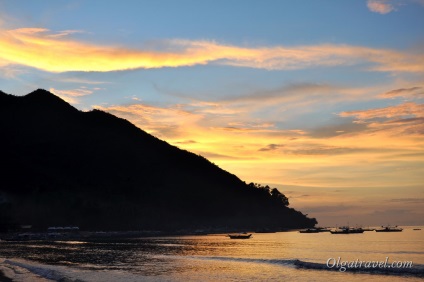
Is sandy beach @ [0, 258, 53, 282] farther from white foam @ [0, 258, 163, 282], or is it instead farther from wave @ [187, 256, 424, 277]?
wave @ [187, 256, 424, 277]

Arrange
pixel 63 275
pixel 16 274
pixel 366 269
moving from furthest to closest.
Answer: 1. pixel 366 269
2. pixel 16 274
3. pixel 63 275

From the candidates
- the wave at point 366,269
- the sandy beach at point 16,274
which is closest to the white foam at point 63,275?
the sandy beach at point 16,274

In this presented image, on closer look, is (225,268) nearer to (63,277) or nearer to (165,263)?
(165,263)

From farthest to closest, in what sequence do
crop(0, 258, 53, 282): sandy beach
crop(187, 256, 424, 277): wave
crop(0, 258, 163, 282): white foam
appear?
crop(187, 256, 424, 277): wave, crop(0, 258, 163, 282): white foam, crop(0, 258, 53, 282): sandy beach

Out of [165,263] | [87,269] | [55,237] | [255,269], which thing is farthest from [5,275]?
[55,237]

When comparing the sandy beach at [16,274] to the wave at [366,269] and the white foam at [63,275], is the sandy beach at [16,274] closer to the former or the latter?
the white foam at [63,275]

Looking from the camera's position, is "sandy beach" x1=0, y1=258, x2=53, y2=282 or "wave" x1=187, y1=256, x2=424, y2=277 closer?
"sandy beach" x1=0, y1=258, x2=53, y2=282

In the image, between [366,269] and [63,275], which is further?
[366,269]

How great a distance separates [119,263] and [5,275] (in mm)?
19808

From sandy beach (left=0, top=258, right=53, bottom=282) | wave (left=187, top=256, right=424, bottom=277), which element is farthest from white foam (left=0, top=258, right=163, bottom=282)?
wave (left=187, top=256, right=424, bottom=277)

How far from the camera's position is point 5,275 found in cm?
5103

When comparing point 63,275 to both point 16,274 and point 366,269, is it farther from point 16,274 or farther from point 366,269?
point 366,269

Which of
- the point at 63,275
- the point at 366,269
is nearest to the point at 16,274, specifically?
the point at 63,275

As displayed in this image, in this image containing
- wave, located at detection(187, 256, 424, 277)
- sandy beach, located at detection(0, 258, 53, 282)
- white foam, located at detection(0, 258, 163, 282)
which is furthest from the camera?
wave, located at detection(187, 256, 424, 277)
